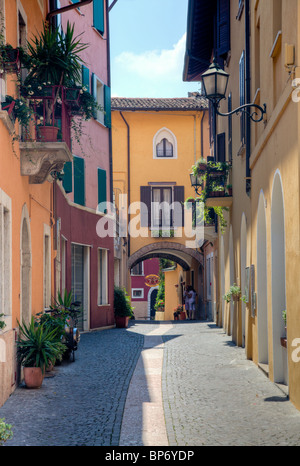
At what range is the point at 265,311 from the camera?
10516 millimetres

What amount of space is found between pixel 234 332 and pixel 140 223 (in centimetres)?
1527

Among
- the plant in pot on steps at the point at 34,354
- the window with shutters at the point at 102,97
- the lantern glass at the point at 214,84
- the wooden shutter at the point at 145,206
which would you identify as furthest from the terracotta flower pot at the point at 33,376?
the wooden shutter at the point at 145,206

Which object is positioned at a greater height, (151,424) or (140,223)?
(140,223)

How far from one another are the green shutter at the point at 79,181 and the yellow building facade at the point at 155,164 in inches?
420

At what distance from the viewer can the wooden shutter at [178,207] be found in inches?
1171

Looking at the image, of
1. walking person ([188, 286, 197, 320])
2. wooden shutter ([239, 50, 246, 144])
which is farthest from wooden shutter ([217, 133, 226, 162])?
walking person ([188, 286, 197, 320])

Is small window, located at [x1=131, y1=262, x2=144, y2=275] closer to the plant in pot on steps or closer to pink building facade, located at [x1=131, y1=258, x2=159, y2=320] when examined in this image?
pink building facade, located at [x1=131, y1=258, x2=159, y2=320]

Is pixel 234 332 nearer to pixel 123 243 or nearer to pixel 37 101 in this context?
pixel 37 101

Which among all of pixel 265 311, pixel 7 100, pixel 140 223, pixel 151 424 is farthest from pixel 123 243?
pixel 151 424

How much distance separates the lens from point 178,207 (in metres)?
29.8

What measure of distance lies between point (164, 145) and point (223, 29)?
1395 cm

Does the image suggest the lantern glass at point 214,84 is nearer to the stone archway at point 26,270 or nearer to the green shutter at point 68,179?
the stone archway at point 26,270

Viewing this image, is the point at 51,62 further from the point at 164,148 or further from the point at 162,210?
the point at 164,148

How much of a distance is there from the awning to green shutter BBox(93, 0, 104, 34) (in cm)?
281
